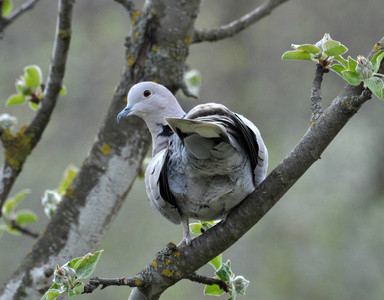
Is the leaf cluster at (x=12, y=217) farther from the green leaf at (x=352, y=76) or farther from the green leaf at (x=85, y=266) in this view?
the green leaf at (x=352, y=76)

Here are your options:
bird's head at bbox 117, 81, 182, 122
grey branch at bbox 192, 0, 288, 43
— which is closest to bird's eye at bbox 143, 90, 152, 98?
bird's head at bbox 117, 81, 182, 122

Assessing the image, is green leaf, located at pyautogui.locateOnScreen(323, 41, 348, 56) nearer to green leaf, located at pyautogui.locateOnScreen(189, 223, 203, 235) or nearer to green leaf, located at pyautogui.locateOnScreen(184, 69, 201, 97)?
green leaf, located at pyautogui.locateOnScreen(189, 223, 203, 235)

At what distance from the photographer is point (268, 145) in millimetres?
5516

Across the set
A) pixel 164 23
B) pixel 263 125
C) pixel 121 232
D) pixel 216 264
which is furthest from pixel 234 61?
pixel 216 264

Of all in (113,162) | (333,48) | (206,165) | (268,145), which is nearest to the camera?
(333,48)

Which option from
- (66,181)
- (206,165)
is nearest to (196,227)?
(206,165)

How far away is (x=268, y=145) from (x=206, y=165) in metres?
4.17

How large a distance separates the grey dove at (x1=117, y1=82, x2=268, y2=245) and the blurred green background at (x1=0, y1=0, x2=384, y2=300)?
347 centimetres

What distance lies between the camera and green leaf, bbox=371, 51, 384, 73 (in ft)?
3.99

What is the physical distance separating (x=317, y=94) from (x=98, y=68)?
4.64m

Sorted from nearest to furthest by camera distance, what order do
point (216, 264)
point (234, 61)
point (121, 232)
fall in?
point (216, 264) < point (121, 232) < point (234, 61)

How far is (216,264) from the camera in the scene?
1.53m

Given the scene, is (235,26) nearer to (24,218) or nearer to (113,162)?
(113,162)

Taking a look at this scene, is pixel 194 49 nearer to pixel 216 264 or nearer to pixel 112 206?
pixel 112 206
